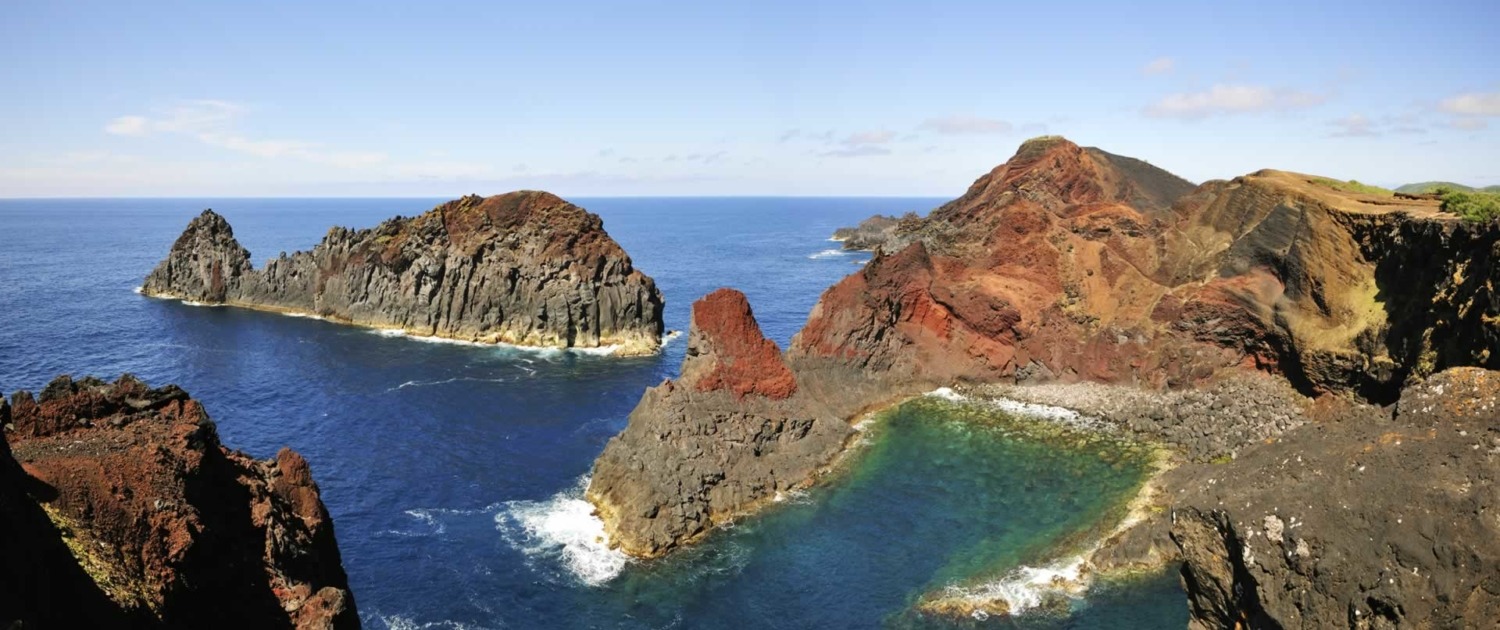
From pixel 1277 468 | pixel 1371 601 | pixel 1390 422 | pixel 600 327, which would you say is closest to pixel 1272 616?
pixel 1371 601

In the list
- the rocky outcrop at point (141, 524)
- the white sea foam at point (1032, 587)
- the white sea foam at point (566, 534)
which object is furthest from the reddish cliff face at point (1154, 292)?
the rocky outcrop at point (141, 524)

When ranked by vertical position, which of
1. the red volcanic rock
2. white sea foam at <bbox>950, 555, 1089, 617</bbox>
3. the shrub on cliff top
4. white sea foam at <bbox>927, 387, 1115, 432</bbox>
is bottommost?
white sea foam at <bbox>950, 555, 1089, 617</bbox>

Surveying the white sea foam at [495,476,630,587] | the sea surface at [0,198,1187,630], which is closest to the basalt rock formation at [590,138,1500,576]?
the white sea foam at [495,476,630,587]

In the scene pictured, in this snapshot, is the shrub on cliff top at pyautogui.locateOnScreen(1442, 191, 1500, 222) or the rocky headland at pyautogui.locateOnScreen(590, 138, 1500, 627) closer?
the rocky headland at pyautogui.locateOnScreen(590, 138, 1500, 627)

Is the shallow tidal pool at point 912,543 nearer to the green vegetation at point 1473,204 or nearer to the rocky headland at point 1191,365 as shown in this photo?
the rocky headland at point 1191,365

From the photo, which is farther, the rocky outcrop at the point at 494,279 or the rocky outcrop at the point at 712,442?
the rocky outcrop at the point at 494,279

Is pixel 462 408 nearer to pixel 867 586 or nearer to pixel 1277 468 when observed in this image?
pixel 867 586

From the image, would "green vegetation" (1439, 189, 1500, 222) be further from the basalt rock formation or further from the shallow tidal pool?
the shallow tidal pool
